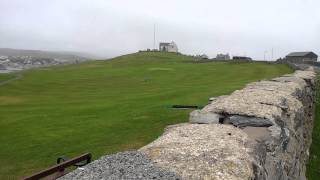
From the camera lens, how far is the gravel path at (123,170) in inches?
252

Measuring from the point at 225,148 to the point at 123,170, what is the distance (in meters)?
1.95

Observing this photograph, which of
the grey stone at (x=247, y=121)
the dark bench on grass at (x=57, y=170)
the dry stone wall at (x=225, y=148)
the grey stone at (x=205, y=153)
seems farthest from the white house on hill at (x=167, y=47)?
the grey stone at (x=205, y=153)

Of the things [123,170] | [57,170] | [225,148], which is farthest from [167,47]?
[123,170]

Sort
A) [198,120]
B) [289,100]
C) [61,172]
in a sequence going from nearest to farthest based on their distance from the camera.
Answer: [61,172] → [198,120] → [289,100]

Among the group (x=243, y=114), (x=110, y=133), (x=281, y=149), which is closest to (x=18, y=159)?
(x=110, y=133)

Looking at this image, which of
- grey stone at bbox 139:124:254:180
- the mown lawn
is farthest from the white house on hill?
grey stone at bbox 139:124:254:180

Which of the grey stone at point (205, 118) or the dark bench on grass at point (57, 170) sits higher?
the grey stone at point (205, 118)

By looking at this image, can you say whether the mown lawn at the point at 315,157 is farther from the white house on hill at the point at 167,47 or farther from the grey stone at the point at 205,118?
the white house on hill at the point at 167,47

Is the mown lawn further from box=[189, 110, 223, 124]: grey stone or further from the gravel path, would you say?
the gravel path

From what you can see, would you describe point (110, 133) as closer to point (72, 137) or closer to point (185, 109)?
point (72, 137)

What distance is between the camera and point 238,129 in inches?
367

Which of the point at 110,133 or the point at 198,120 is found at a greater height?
the point at 198,120

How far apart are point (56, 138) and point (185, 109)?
7086mm

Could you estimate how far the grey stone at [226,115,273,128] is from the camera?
9755 mm
